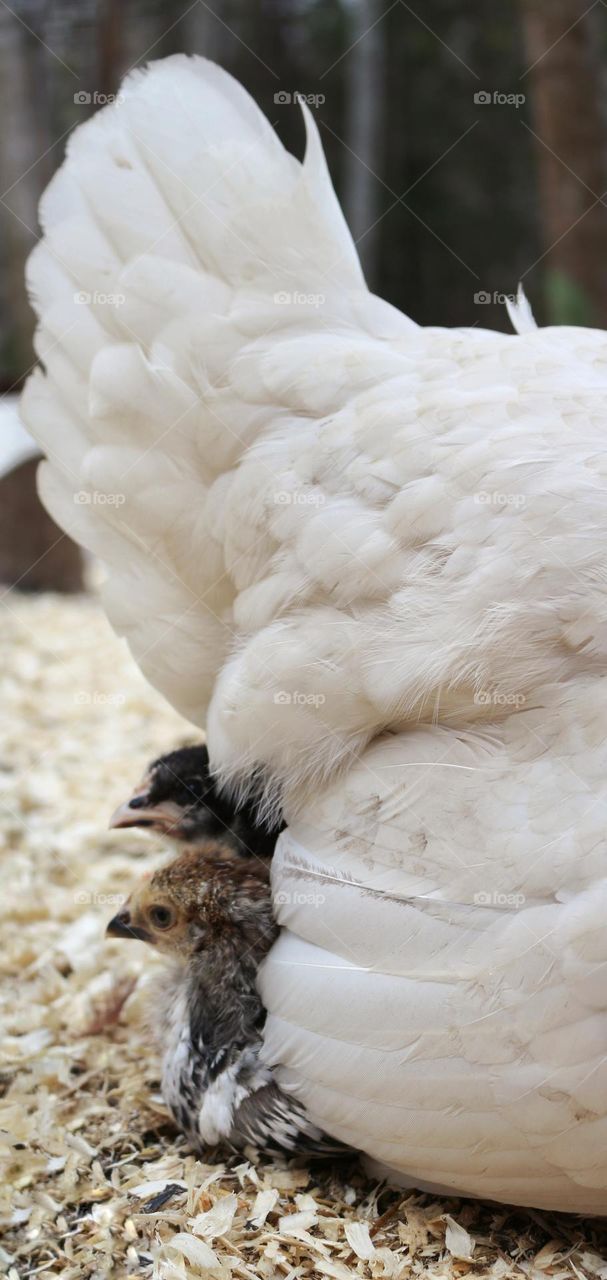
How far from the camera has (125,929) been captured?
1.93 m

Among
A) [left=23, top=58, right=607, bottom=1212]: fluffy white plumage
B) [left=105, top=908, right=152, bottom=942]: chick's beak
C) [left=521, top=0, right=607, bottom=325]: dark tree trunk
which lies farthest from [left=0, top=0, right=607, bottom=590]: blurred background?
[left=105, top=908, right=152, bottom=942]: chick's beak

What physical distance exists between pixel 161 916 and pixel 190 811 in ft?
0.64

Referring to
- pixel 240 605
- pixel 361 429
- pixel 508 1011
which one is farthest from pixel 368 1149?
pixel 361 429

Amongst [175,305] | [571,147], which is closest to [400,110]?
[571,147]

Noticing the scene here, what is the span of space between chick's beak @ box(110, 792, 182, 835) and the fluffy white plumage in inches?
8.4

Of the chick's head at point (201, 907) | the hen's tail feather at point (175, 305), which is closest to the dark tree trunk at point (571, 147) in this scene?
the hen's tail feather at point (175, 305)

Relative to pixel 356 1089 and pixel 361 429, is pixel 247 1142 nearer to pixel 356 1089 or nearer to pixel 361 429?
pixel 356 1089

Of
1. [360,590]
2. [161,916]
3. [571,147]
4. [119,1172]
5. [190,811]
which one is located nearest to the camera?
[360,590]

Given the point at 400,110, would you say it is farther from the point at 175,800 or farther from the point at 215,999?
the point at 215,999

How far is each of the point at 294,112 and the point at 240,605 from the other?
9.83m

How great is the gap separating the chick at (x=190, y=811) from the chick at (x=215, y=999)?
0.11 feet

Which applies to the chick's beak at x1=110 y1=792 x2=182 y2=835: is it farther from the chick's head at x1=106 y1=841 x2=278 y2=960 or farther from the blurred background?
the blurred background

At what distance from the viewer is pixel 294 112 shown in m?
10.4

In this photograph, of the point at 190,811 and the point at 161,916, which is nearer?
the point at 161,916
